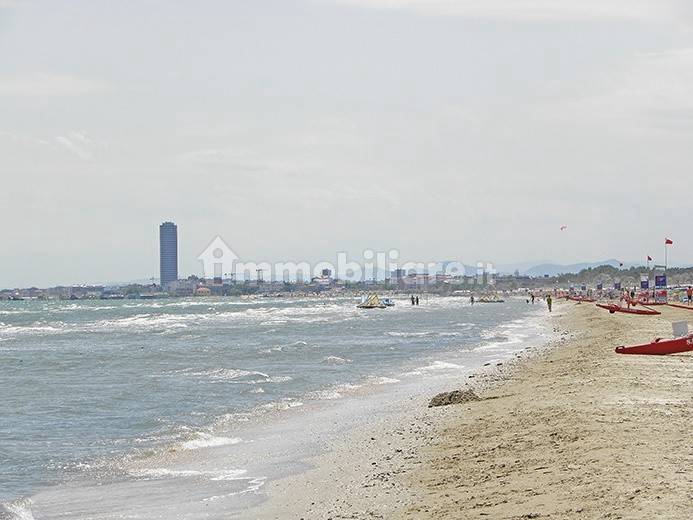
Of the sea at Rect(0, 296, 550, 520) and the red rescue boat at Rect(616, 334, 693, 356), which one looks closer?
the sea at Rect(0, 296, 550, 520)

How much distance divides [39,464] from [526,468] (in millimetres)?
9295

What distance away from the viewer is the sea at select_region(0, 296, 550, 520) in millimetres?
13711

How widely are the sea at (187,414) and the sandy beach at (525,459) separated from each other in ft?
3.71

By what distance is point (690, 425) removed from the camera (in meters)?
12.9

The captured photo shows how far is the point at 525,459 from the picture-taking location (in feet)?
39.4

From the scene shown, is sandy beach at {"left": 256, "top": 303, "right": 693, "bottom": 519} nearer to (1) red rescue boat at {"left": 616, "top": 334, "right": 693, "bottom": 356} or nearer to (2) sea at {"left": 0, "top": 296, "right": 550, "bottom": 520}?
(2) sea at {"left": 0, "top": 296, "right": 550, "bottom": 520}

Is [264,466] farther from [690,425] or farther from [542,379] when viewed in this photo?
[542,379]

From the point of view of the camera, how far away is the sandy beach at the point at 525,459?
31.1 ft

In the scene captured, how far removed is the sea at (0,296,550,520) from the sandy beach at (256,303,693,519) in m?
1.13

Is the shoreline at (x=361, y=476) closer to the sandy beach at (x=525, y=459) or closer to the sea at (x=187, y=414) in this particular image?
the sandy beach at (x=525, y=459)

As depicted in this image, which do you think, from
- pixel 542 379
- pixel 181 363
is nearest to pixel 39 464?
pixel 542 379

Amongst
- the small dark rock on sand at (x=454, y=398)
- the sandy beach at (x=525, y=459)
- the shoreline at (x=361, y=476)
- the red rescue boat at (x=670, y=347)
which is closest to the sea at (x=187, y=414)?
the shoreline at (x=361, y=476)

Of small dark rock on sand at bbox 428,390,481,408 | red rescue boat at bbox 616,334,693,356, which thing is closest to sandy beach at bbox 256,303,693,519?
small dark rock on sand at bbox 428,390,481,408

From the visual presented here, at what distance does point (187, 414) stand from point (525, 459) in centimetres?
1230
